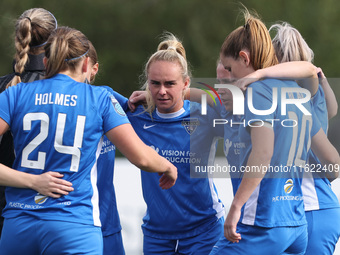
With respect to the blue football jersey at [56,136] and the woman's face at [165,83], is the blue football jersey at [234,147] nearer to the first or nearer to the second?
the woman's face at [165,83]

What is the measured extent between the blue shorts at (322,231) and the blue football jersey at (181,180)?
2.08ft

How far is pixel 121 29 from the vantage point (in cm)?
2231

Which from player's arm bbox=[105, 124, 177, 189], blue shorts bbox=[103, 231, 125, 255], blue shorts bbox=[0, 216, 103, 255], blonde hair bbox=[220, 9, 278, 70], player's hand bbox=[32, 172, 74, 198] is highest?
blonde hair bbox=[220, 9, 278, 70]

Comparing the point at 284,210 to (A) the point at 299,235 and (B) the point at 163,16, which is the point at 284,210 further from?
(B) the point at 163,16

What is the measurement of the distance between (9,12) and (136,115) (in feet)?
56.3

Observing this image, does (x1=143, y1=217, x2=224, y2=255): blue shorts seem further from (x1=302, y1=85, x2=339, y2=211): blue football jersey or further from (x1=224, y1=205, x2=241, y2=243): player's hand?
(x1=224, y1=205, x2=241, y2=243): player's hand

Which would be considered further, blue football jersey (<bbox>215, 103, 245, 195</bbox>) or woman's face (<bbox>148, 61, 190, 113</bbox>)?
woman's face (<bbox>148, 61, 190, 113</bbox>)

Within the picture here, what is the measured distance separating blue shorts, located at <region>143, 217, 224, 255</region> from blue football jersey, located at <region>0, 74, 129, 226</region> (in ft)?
3.09

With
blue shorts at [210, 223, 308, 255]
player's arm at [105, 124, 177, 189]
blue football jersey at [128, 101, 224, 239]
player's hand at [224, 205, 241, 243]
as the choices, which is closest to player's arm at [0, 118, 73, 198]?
player's arm at [105, 124, 177, 189]

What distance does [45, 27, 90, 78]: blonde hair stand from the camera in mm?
3404

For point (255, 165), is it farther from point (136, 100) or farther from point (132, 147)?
point (136, 100)

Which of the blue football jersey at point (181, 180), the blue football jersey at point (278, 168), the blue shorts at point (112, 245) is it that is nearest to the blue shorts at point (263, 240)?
the blue football jersey at point (278, 168)

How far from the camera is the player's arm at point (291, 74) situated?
3.59 metres

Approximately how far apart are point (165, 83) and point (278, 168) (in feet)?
3.39
